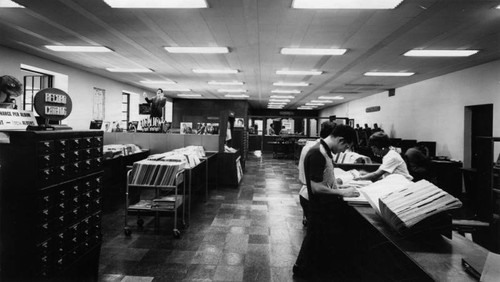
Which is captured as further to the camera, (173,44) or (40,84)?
(40,84)

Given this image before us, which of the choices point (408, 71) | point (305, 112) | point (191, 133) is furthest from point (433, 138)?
point (305, 112)

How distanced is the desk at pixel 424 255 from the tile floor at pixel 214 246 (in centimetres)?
131

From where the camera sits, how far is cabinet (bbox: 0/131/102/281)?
2166mm

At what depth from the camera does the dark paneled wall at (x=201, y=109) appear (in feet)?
56.0

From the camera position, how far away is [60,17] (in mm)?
4387

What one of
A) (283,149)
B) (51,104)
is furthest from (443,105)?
(51,104)

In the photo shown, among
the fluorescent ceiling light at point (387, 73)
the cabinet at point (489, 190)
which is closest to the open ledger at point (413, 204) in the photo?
the cabinet at point (489, 190)

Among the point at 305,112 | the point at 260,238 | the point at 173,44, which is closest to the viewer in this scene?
the point at 260,238

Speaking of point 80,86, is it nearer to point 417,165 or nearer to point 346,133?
point 346,133

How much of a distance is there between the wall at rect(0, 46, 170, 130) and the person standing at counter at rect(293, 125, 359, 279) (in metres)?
6.56

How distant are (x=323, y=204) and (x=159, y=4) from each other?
2.99 m

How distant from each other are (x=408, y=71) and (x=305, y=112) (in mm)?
17932

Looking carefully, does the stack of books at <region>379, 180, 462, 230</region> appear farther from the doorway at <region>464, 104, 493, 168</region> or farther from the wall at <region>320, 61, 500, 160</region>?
the doorway at <region>464, 104, 493, 168</region>

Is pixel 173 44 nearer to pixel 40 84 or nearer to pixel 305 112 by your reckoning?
pixel 40 84
